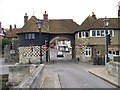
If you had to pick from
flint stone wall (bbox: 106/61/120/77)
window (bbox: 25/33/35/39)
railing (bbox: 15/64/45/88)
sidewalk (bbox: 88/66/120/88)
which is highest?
window (bbox: 25/33/35/39)

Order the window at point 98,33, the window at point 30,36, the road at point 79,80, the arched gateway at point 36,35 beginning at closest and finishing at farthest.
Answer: the road at point 79,80 → the window at point 98,33 → the arched gateway at point 36,35 → the window at point 30,36

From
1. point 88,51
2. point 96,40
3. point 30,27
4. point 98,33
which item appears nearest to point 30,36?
point 30,27

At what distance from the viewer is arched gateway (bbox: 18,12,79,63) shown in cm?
5912

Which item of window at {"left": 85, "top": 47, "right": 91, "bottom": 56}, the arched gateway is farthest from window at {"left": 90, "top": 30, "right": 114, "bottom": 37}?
the arched gateway

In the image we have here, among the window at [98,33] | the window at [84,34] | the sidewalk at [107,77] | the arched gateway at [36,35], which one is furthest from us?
the arched gateway at [36,35]

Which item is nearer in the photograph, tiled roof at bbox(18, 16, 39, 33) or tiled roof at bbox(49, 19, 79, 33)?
tiled roof at bbox(18, 16, 39, 33)

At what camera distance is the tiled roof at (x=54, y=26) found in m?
60.7

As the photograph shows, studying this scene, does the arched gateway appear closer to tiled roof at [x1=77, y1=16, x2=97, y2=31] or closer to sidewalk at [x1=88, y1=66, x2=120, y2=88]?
tiled roof at [x1=77, y1=16, x2=97, y2=31]

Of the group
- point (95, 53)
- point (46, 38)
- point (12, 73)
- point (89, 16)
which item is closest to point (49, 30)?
point (46, 38)

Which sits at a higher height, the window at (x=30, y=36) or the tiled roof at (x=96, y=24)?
the tiled roof at (x=96, y=24)

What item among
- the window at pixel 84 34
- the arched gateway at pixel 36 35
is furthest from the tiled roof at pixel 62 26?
the window at pixel 84 34

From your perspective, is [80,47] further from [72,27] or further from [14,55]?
[14,55]

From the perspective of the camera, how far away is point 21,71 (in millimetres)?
33344

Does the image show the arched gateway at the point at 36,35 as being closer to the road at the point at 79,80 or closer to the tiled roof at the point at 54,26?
the tiled roof at the point at 54,26
